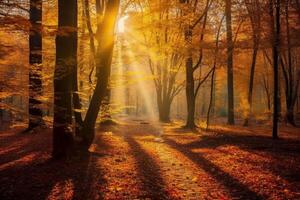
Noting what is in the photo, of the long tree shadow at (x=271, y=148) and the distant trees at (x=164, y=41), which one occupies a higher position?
the distant trees at (x=164, y=41)

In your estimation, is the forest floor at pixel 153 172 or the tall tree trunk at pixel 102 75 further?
the tall tree trunk at pixel 102 75


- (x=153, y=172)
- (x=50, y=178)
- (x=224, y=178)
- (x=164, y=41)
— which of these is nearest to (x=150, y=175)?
(x=153, y=172)

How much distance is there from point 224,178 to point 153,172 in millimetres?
2078

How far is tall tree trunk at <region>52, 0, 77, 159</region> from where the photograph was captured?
9.66 m

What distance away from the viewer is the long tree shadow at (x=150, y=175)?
7.53 meters

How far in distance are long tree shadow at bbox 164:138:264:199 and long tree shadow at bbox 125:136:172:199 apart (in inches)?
60.4

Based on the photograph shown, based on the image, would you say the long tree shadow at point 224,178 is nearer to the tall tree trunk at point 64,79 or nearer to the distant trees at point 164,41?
the tall tree trunk at point 64,79

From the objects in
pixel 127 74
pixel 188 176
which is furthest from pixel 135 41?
pixel 188 176

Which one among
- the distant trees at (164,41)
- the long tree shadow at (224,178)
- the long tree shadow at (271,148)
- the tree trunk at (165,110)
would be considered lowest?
the long tree shadow at (224,178)

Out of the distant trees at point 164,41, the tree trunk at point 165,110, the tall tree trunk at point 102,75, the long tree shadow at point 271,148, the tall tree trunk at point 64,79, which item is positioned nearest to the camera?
the long tree shadow at point 271,148

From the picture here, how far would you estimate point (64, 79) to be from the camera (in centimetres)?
986

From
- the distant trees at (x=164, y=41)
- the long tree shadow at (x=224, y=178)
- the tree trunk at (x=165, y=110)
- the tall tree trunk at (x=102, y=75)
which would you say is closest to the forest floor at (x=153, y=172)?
the long tree shadow at (x=224, y=178)

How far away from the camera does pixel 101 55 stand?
11.8 meters

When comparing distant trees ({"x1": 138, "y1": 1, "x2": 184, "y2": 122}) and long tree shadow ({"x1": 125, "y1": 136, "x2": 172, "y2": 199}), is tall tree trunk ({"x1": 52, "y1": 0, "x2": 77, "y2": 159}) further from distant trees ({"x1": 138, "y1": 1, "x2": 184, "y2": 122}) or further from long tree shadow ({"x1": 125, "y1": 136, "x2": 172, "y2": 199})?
distant trees ({"x1": 138, "y1": 1, "x2": 184, "y2": 122})
